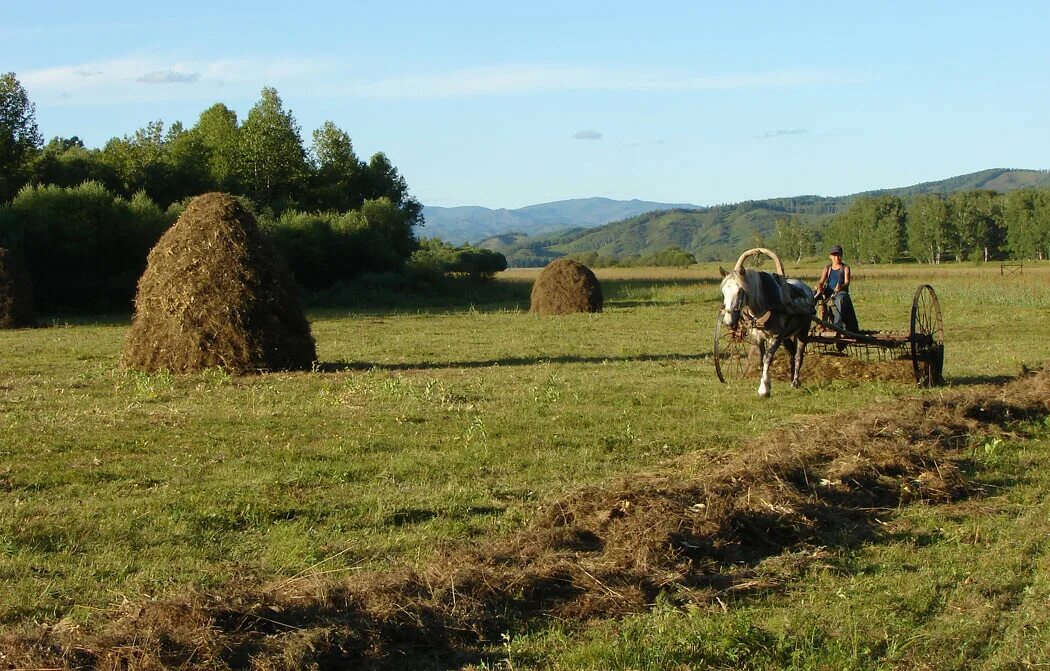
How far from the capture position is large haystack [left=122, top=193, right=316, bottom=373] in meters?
17.1

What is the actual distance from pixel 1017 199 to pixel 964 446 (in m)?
123

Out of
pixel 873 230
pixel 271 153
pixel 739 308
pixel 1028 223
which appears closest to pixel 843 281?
pixel 739 308

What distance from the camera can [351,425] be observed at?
1230 centimetres

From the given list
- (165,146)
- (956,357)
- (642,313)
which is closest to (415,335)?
(642,313)

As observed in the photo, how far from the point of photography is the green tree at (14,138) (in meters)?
47.1

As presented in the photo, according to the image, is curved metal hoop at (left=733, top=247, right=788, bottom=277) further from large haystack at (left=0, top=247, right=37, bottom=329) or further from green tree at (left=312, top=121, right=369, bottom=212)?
green tree at (left=312, top=121, right=369, bottom=212)

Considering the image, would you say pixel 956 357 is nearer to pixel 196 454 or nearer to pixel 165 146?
pixel 196 454

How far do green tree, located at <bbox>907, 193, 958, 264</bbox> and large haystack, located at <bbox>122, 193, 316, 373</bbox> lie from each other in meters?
120

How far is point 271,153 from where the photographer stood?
196ft

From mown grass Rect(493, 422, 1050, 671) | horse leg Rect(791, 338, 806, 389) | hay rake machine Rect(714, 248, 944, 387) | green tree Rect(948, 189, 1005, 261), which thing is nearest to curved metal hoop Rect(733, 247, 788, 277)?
hay rake machine Rect(714, 248, 944, 387)

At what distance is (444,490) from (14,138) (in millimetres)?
46185

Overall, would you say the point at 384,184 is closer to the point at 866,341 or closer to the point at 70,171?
the point at 70,171

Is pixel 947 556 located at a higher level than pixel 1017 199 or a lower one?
lower

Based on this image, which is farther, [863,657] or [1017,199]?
[1017,199]
